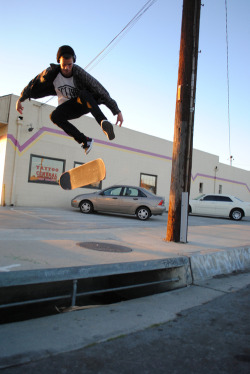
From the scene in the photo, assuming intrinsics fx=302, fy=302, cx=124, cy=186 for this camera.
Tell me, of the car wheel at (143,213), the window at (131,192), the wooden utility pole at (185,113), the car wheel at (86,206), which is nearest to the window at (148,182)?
the window at (131,192)

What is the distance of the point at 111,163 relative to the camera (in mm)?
18891

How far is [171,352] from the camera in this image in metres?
2.37

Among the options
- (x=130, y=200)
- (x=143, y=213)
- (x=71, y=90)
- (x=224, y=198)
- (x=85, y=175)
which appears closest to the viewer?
(x=71, y=90)

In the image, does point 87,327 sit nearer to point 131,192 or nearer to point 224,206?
point 131,192

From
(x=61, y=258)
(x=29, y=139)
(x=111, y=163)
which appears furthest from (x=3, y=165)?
(x=61, y=258)

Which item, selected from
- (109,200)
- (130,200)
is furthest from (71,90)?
(109,200)

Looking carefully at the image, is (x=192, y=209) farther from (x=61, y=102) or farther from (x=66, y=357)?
(x=66, y=357)

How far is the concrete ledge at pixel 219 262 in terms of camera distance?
488 cm

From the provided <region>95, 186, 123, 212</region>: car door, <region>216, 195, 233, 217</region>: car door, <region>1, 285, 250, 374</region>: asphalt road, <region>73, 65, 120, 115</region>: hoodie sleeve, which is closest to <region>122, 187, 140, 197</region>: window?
<region>95, 186, 123, 212</region>: car door

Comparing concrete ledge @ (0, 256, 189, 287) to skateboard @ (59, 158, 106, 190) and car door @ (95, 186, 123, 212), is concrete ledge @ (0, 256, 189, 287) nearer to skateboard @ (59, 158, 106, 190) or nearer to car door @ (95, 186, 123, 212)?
skateboard @ (59, 158, 106, 190)

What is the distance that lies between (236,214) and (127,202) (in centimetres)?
753

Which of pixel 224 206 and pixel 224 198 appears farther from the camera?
pixel 224 198

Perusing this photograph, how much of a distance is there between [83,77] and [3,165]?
39.4ft

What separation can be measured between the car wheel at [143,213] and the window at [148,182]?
273 inches
